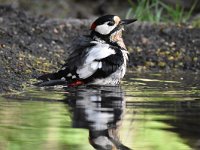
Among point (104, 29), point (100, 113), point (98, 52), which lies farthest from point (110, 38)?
point (100, 113)

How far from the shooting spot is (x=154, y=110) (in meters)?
5.27

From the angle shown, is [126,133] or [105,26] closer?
[126,133]

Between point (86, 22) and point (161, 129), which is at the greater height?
point (86, 22)

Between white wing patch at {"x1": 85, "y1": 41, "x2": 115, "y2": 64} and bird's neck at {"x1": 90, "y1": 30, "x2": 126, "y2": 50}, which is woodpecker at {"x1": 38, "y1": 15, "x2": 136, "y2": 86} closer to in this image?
white wing patch at {"x1": 85, "y1": 41, "x2": 115, "y2": 64}

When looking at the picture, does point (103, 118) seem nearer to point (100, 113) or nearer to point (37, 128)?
point (100, 113)

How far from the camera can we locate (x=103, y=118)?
4770 millimetres

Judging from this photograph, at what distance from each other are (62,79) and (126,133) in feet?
9.18

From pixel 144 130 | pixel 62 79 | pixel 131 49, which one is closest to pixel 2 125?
pixel 144 130

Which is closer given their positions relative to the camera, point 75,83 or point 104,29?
point 75,83

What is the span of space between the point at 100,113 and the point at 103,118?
24 cm

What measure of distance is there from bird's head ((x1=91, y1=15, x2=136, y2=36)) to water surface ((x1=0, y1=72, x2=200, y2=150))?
796 millimetres

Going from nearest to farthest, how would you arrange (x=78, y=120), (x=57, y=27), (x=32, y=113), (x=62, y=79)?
(x=78, y=120), (x=32, y=113), (x=62, y=79), (x=57, y=27)

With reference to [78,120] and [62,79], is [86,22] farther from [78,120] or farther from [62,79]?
[78,120]

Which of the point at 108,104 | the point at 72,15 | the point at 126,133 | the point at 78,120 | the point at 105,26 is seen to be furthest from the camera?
the point at 72,15
